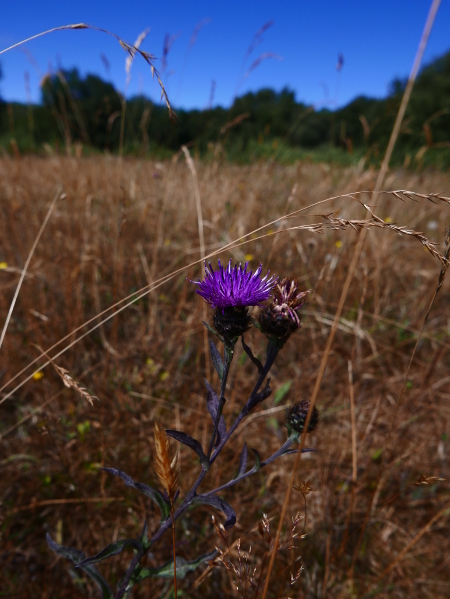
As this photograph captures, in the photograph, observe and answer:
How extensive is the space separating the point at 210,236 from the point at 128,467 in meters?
1.53

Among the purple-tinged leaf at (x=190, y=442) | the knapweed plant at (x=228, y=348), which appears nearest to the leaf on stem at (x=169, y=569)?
the knapweed plant at (x=228, y=348)

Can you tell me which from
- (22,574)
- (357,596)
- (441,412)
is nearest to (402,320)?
(441,412)

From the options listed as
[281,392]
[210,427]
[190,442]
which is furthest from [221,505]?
[281,392]

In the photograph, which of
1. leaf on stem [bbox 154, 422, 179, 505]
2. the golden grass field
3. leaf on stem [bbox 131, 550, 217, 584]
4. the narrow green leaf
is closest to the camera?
leaf on stem [bbox 154, 422, 179, 505]

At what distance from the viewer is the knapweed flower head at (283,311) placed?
0.73 m

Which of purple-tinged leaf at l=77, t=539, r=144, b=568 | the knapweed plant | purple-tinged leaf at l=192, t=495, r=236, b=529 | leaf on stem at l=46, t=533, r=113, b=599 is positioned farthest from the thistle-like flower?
leaf on stem at l=46, t=533, r=113, b=599

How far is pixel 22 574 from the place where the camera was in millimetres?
1074

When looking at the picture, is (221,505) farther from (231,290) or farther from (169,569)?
(231,290)

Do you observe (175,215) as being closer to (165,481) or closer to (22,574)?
(22,574)

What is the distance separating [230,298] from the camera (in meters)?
0.73

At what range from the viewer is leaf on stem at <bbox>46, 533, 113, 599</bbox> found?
0.81m

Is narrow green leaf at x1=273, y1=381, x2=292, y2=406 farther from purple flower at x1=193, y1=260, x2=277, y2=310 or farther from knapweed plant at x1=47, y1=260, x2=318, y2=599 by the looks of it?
purple flower at x1=193, y1=260, x2=277, y2=310

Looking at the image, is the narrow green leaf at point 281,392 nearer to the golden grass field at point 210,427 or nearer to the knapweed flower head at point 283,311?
the golden grass field at point 210,427

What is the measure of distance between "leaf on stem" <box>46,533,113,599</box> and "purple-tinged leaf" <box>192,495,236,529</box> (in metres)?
0.31
